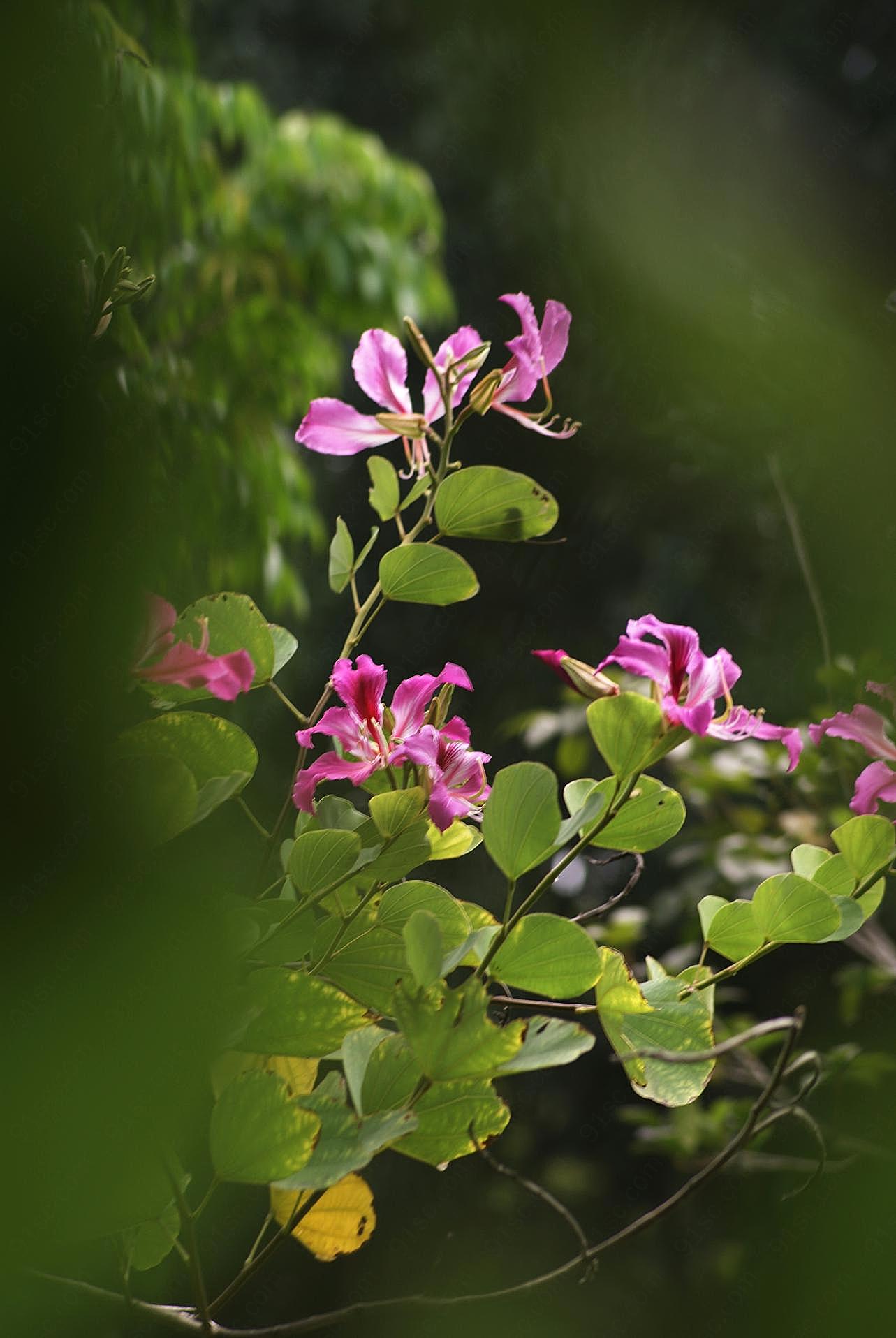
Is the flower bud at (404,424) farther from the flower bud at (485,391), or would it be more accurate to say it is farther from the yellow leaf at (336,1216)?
the yellow leaf at (336,1216)

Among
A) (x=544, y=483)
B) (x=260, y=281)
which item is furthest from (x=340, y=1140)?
(x=544, y=483)

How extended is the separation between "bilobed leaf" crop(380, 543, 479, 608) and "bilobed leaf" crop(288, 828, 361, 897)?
7 cm

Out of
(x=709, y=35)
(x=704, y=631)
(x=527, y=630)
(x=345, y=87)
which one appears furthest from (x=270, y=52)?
(x=709, y=35)

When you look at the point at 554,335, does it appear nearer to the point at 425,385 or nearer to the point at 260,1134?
the point at 425,385

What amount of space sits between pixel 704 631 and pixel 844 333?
144cm

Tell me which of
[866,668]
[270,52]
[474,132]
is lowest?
[270,52]

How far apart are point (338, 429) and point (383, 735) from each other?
9 centimetres

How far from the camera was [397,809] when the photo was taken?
0.26 m

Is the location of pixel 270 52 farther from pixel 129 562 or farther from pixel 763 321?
pixel 129 562

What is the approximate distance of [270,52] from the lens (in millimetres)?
2645

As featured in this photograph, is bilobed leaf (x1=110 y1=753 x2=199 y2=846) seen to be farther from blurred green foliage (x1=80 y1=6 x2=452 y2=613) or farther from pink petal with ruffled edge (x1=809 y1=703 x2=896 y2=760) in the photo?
blurred green foliage (x1=80 y1=6 x2=452 y2=613)

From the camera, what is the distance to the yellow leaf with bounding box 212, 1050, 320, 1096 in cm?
25

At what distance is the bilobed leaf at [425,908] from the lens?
27cm

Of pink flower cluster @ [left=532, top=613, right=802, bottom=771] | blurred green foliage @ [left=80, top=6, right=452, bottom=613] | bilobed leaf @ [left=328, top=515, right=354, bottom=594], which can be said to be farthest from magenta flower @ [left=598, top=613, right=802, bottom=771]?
blurred green foliage @ [left=80, top=6, right=452, bottom=613]
